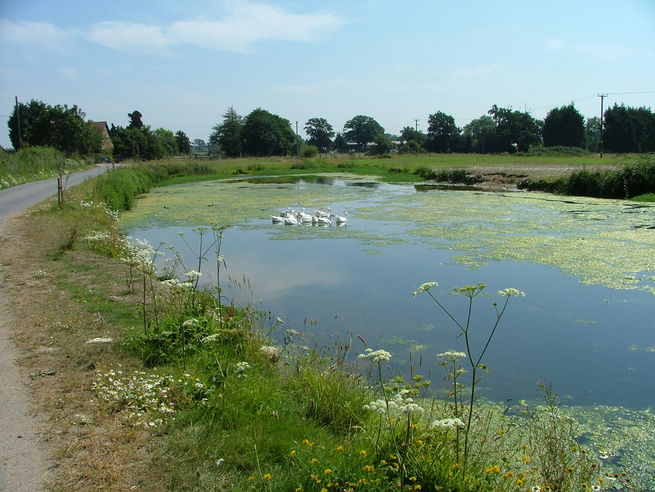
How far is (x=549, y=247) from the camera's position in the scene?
1153 centimetres

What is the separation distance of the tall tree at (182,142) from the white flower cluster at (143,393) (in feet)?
269

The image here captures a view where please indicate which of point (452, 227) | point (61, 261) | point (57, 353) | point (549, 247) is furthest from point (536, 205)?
point (57, 353)

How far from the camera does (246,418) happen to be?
376cm

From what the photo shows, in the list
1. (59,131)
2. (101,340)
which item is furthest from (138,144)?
(101,340)

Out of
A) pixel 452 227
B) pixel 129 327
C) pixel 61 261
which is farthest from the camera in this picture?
pixel 452 227

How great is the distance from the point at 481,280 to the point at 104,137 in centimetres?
6471

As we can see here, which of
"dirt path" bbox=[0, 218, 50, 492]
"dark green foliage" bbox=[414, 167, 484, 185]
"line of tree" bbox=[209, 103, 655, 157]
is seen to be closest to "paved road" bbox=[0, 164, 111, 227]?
"dirt path" bbox=[0, 218, 50, 492]

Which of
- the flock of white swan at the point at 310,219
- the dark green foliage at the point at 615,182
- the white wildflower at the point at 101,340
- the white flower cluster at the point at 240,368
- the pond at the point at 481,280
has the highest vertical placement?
the dark green foliage at the point at 615,182

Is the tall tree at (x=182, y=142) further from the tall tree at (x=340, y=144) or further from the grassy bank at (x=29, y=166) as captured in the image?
the grassy bank at (x=29, y=166)

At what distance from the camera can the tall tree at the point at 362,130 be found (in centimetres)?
10125

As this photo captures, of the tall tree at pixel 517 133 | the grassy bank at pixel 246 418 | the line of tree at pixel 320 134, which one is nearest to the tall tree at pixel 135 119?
the line of tree at pixel 320 134

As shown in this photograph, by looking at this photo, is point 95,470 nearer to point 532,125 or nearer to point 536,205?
point 536,205

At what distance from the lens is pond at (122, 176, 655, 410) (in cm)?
578

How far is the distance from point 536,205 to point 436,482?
18.2 meters
